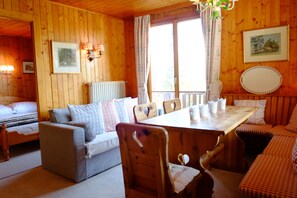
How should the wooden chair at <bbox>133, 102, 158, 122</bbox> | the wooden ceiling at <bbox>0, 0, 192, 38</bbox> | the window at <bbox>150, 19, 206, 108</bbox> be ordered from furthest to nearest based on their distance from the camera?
1. the window at <bbox>150, 19, 206, 108</bbox>
2. the wooden ceiling at <bbox>0, 0, 192, 38</bbox>
3. the wooden chair at <bbox>133, 102, 158, 122</bbox>

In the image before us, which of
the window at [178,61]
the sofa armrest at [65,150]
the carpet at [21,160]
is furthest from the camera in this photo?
the window at [178,61]

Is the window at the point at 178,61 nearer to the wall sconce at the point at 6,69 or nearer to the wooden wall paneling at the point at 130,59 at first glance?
the wooden wall paneling at the point at 130,59

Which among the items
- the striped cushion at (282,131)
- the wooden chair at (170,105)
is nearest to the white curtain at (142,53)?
the wooden chair at (170,105)

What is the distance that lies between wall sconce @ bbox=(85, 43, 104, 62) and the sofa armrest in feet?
5.73

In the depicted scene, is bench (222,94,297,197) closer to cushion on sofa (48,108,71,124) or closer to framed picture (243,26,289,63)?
framed picture (243,26,289,63)

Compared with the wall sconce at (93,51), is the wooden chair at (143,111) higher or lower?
lower

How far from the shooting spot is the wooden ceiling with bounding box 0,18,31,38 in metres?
4.57

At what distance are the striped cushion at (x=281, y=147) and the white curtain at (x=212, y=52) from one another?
57.4 inches

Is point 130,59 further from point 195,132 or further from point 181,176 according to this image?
point 181,176

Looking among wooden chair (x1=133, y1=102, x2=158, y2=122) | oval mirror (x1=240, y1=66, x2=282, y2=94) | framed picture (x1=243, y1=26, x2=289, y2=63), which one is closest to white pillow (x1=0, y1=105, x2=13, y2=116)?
wooden chair (x1=133, y1=102, x2=158, y2=122)

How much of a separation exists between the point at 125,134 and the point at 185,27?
3374 mm

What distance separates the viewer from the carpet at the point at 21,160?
125 inches

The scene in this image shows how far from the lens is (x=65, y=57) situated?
4035 millimetres

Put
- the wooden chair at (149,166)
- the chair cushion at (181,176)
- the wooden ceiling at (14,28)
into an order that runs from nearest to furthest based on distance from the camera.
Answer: the wooden chair at (149,166) < the chair cushion at (181,176) < the wooden ceiling at (14,28)
